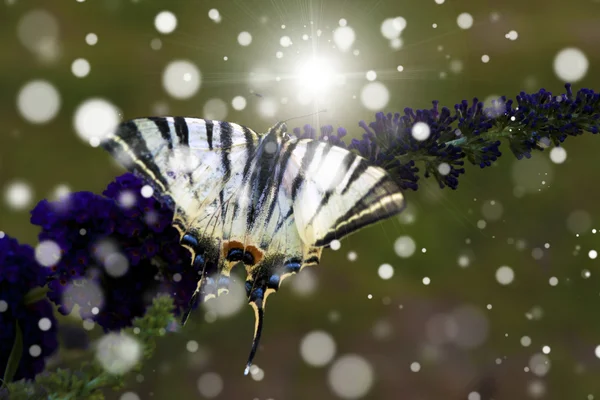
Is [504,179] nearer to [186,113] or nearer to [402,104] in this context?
[402,104]

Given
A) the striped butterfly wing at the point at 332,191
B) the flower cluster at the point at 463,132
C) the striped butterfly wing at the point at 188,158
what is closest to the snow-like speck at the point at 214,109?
the striped butterfly wing at the point at 188,158

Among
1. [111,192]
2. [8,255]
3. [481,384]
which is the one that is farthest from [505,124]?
[481,384]

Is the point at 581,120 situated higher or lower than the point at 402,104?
lower

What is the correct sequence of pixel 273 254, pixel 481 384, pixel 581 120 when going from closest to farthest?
pixel 581 120, pixel 273 254, pixel 481 384

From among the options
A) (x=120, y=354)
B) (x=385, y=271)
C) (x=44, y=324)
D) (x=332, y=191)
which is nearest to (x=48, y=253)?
(x=44, y=324)

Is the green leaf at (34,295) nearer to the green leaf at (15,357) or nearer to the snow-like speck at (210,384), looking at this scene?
the green leaf at (15,357)
